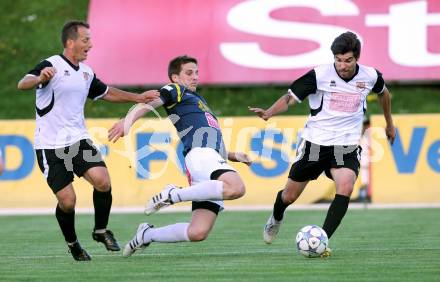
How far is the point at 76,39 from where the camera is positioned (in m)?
9.59

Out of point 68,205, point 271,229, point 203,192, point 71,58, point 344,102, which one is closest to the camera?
point 203,192

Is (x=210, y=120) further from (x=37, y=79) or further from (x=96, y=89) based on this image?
(x=37, y=79)

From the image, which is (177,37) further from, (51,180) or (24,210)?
(51,180)

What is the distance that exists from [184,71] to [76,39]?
1081 mm

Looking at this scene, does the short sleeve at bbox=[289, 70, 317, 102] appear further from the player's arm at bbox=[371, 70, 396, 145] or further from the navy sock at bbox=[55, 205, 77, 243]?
the navy sock at bbox=[55, 205, 77, 243]

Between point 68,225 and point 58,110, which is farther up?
point 58,110

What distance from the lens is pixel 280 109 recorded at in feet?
31.6

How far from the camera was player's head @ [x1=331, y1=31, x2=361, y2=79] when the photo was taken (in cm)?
934

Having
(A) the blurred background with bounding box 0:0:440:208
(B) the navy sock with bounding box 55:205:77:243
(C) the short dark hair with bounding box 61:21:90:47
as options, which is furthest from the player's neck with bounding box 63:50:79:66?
(A) the blurred background with bounding box 0:0:440:208

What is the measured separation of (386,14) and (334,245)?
41.0ft

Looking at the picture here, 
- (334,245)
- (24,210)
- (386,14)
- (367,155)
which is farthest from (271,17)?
(334,245)

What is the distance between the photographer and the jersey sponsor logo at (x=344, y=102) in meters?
9.78

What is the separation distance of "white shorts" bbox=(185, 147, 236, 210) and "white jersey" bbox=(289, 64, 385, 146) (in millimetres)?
1139

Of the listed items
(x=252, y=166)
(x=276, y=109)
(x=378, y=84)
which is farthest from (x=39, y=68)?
(x=252, y=166)
